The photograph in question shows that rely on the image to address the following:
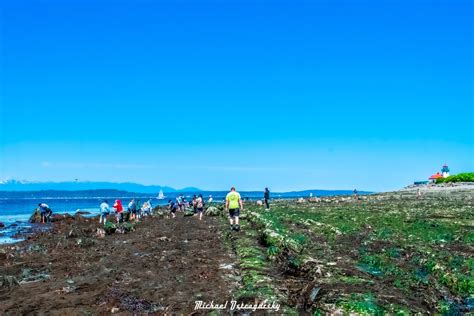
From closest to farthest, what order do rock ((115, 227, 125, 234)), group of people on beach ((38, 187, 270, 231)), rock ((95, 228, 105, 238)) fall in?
group of people on beach ((38, 187, 270, 231)), rock ((95, 228, 105, 238)), rock ((115, 227, 125, 234))

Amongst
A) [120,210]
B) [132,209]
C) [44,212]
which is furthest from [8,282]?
[44,212]

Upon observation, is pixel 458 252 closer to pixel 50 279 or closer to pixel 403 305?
pixel 403 305

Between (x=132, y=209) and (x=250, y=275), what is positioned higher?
(x=132, y=209)

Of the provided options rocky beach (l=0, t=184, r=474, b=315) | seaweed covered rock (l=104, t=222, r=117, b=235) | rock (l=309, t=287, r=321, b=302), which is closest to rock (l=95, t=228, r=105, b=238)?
seaweed covered rock (l=104, t=222, r=117, b=235)

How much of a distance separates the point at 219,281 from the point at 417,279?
245 inches

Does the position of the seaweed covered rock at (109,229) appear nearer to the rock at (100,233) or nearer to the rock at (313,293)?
the rock at (100,233)

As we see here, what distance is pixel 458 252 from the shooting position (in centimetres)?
1827

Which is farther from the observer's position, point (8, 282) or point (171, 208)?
point (171, 208)

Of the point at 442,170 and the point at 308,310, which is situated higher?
the point at 442,170

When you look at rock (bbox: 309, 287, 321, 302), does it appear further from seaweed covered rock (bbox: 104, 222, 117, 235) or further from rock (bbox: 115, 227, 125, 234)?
rock (bbox: 115, 227, 125, 234)

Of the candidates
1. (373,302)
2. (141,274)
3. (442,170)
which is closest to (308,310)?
(373,302)

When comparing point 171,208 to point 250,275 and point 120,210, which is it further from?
point 250,275

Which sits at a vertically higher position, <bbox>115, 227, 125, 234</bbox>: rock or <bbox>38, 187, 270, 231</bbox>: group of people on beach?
<bbox>38, 187, 270, 231</bbox>: group of people on beach

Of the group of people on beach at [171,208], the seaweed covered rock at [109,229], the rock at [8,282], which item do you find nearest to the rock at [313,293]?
the rock at [8,282]
